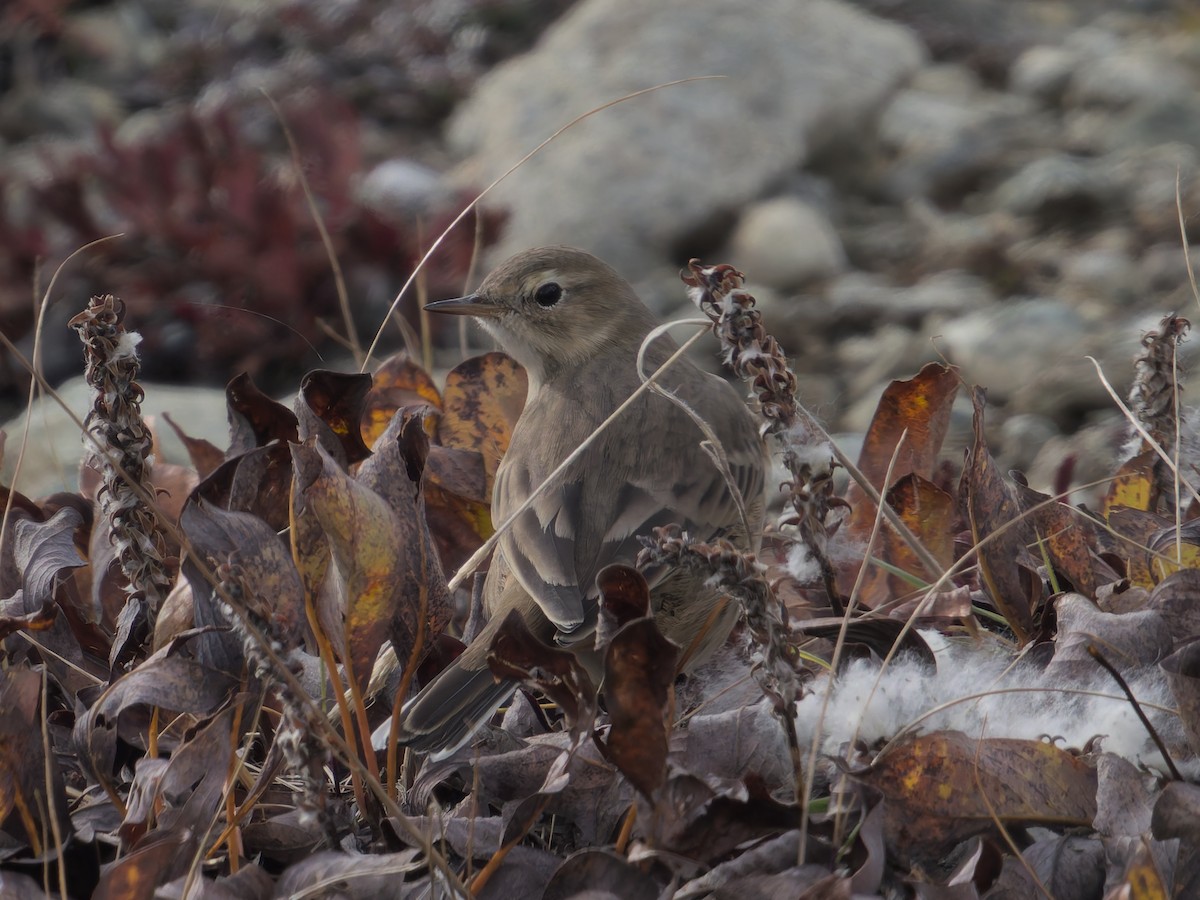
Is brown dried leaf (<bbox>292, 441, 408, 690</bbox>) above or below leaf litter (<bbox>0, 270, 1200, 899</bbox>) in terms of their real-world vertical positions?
above

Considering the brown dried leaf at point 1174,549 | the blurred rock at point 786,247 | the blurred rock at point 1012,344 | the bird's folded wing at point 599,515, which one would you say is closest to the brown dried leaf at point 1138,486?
the brown dried leaf at point 1174,549

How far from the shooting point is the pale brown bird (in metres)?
→ 2.62

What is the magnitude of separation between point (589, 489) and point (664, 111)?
18.8 feet

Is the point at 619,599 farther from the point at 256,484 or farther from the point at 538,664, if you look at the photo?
the point at 256,484

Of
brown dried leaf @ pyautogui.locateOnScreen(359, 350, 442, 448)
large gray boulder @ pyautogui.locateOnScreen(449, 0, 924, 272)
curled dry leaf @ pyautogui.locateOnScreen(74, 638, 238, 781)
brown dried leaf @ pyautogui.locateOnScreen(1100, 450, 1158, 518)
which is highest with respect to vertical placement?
curled dry leaf @ pyautogui.locateOnScreen(74, 638, 238, 781)

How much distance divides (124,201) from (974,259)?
416cm

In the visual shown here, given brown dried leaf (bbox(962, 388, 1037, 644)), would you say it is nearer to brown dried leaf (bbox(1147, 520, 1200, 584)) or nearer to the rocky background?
brown dried leaf (bbox(1147, 520, 1200, 584))

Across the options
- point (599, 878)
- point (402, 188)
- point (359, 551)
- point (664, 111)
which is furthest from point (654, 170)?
point (599, 878)

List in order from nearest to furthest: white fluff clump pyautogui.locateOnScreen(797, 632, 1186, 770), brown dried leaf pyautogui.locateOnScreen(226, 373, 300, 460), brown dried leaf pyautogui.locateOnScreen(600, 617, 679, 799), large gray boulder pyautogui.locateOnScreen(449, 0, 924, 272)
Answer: brown dried leaf pyautogui.locateOnScreen(600, 617, 679, 799) < white fluff clump pyautogui.locateOnScreen(797, 632, 1186, 770) < brown dried leaf pyautogui.locateOnScreen(226, 373, 300, 460) < large gray boulder pyautogui.locateOnScreen(449, 0, 924, 272)

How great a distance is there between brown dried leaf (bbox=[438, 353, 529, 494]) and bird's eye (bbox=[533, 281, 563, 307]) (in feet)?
1.73

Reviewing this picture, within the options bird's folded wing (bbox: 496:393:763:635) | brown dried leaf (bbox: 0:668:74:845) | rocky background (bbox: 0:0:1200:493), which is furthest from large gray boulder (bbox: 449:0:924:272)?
brown dried leaf (bbox: 0:668:74:845)

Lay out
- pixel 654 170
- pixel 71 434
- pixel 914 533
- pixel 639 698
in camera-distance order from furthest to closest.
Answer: pixel 654 170 → pixel 71 434 → pixel 914 533 → pixel 639 698

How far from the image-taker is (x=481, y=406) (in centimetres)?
314

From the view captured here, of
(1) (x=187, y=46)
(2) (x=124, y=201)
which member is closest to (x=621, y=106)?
(2) (x=124, y=201)
